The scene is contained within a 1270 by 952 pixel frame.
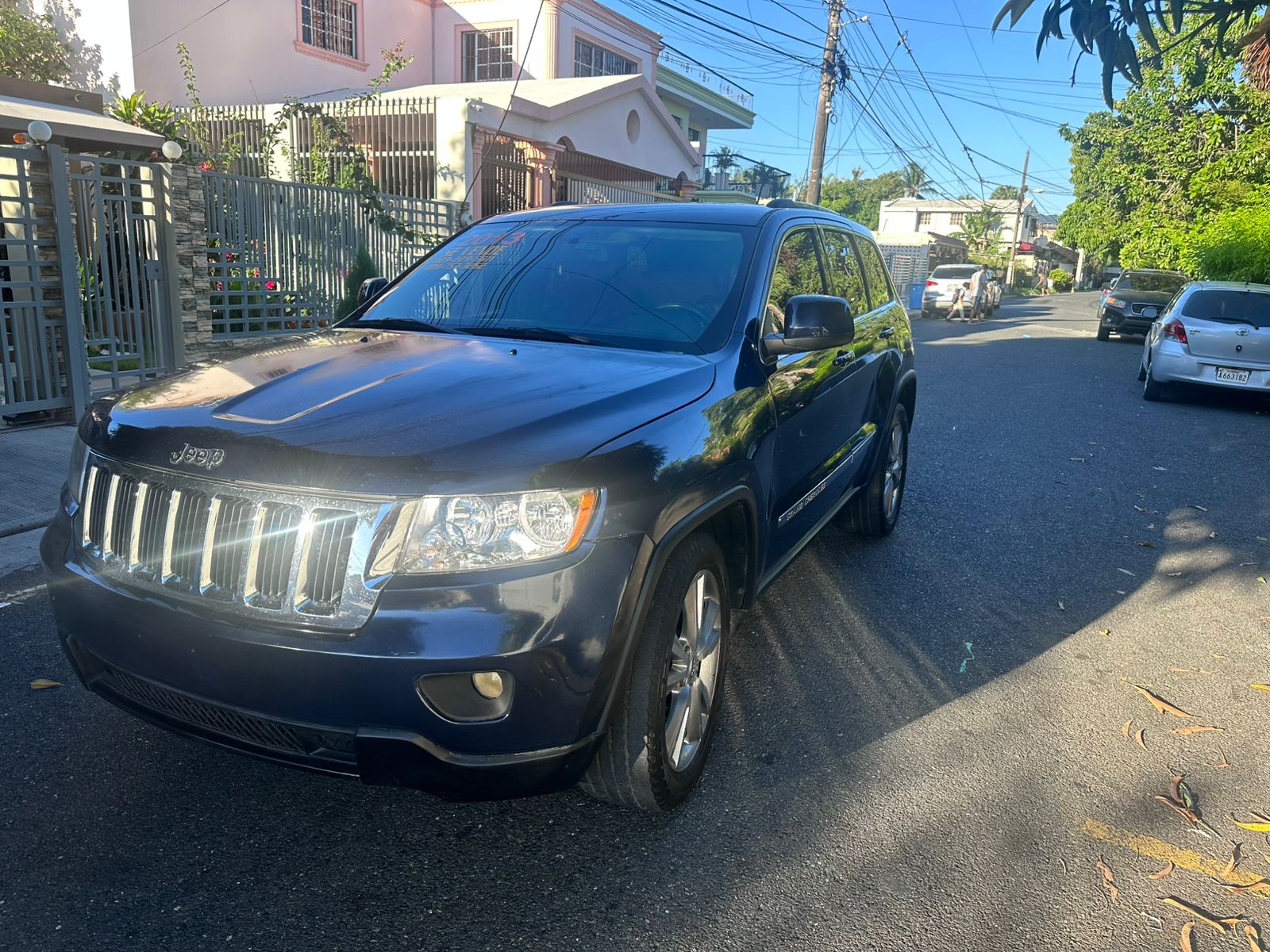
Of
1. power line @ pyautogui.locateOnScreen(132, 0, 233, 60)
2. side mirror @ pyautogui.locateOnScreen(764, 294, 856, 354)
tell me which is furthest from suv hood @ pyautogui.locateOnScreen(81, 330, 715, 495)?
power line @ pyautogui.locateOnScreen(132, 0, 233, 60)

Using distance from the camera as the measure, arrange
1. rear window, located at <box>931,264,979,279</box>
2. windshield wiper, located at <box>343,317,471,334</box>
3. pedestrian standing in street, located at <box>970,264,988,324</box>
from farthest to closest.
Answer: rear window, located at <box>931,264,979,279</box> < pedestrian standing in street, located at <box>970,264,988,324</box> < windshield wiper, located at <box>343,317,471,334</box>

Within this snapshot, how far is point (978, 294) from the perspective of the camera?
96.0ft

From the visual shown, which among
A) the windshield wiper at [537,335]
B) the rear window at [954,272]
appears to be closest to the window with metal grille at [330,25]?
the rear window at [954,272]

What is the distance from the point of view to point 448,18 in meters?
24.9

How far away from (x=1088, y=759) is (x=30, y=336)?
793 cm

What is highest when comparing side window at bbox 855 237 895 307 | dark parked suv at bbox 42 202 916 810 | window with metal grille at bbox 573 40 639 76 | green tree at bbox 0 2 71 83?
window with metal grille at bbox 573 40 639 76

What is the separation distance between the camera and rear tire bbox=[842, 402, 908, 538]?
5547 mm

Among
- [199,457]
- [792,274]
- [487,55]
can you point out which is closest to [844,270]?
[792,274]

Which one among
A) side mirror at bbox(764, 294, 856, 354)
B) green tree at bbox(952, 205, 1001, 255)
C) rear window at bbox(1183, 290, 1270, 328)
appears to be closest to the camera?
side mirror at bbox(764, 294, 856, 354)

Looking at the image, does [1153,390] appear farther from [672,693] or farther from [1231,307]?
[672,693]

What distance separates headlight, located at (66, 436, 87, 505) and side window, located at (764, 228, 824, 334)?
7.42ft

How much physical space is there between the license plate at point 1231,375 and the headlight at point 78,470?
12.5 m

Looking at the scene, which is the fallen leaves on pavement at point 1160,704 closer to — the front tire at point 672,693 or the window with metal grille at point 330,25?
the front tire at point 672,693

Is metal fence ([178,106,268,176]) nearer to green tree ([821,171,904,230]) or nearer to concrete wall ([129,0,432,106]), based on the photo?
concrete wall ([129,0,432,106])
